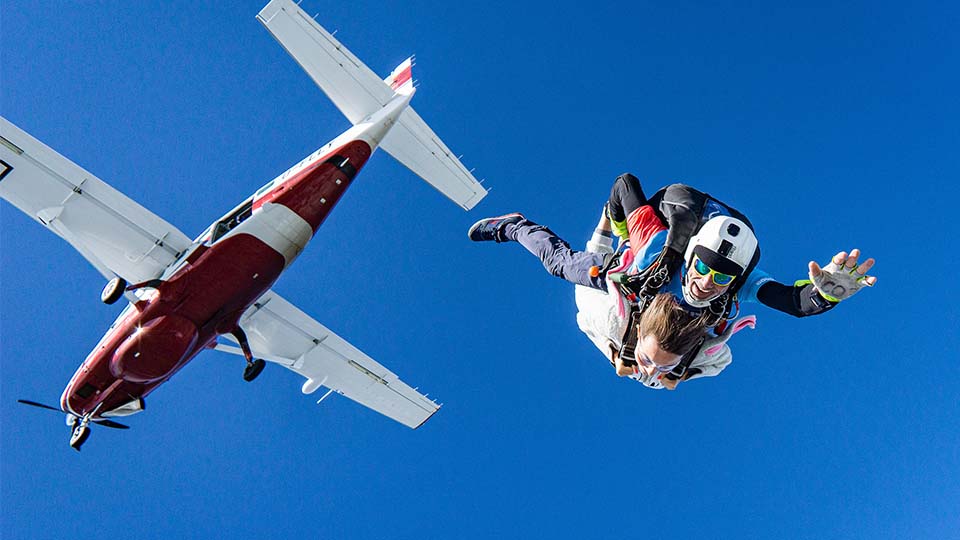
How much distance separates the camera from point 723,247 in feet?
21.5

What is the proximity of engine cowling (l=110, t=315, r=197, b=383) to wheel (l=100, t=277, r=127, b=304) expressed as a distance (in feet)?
2.68

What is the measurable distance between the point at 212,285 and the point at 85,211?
3890 millimetres

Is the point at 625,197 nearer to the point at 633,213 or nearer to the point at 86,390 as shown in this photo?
the point at 633,213

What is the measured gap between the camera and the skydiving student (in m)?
6.52

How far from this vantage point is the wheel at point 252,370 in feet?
55.8

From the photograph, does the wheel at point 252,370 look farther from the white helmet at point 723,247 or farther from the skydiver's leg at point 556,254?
the white helmet at point 723,247

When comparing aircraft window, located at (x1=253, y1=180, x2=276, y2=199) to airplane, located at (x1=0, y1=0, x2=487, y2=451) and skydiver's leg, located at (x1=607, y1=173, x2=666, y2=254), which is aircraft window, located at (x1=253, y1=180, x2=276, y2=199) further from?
skydiver's leg, located at (x1=607, y1=173, x2=666, y2=254)

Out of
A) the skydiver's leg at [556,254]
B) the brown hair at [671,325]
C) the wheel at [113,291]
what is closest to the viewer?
the brown hair at [671,325]

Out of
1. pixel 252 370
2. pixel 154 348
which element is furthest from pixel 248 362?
pixel 154 348

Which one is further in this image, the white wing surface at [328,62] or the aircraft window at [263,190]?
the aircraft window at [263,190]

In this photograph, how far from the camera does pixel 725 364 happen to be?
26.1 feet

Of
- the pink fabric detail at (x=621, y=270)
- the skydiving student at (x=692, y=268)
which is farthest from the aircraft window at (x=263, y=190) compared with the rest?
the pink fabric detail at (x=621, y=270)

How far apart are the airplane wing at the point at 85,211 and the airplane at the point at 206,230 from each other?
2cm

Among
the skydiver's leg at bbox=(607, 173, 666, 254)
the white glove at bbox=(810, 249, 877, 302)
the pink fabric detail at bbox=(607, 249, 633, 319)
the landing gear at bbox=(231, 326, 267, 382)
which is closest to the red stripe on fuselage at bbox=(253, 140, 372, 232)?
the landing gear at bbox=(231, 326, 267, 382)
